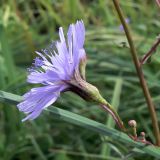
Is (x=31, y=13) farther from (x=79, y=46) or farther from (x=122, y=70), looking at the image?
(x=79, y=46)

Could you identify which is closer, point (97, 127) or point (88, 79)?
point (97, 127)

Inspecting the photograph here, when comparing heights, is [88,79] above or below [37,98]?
below

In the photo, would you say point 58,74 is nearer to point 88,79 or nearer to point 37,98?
point 37,98

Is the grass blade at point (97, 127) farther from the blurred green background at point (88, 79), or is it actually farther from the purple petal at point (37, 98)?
the blurred green background at point (88, 79)

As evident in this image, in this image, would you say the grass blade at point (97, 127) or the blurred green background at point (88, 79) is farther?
the blurred green background at point (88, 79)

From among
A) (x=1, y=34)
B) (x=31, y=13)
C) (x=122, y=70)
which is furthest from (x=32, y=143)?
(x=31, y=13)

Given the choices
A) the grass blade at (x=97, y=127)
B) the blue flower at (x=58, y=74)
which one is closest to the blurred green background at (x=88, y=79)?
the grass blade at (x=97, y=127)

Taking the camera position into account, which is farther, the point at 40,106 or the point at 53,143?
the point at 53,143

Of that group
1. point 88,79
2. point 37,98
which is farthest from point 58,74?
point 88,79
